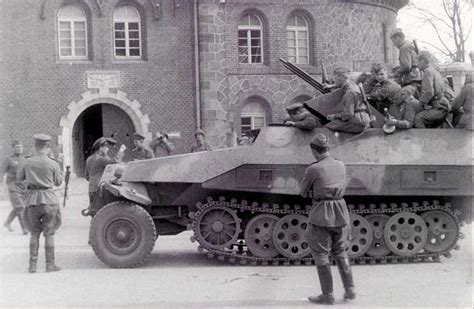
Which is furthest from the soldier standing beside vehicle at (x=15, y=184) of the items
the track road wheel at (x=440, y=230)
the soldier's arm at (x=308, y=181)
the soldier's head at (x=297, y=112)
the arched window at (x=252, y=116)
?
the arched window at (x=252, y=116)

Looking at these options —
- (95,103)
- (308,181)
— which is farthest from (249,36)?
(308,181)

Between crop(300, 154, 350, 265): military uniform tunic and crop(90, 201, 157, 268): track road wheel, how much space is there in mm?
3329

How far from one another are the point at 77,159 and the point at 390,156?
1909 cm

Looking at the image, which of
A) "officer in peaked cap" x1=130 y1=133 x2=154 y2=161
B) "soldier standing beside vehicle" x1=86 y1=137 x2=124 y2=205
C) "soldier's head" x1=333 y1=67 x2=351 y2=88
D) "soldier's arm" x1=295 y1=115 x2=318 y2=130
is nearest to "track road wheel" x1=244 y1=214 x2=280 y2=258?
"soldier's arm" x1=295 y1=115 x2=318 y2=130

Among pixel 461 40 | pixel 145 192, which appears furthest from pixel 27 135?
pixel 461 40

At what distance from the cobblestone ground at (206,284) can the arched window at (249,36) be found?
16545 mm

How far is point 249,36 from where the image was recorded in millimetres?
27688

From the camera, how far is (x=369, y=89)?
11.9m

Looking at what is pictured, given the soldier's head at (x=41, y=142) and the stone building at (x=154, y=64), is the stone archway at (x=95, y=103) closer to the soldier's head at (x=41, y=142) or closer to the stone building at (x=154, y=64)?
the stone building at (x=154, y=64)

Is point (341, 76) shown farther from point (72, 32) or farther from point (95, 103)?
point (72, 32)

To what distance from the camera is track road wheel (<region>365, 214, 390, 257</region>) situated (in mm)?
10742

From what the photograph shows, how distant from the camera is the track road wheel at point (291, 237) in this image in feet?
34.7

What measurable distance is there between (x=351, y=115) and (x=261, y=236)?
2.23 metres

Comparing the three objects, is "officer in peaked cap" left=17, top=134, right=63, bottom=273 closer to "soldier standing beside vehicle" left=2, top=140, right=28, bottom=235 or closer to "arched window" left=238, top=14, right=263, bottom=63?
"soldier standing beside vehicle" left=2, top=140, right=28, bottom=235
